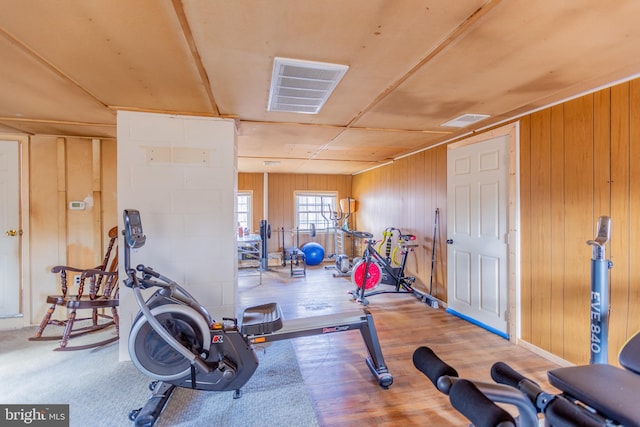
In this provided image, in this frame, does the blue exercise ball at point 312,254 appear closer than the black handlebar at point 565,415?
No

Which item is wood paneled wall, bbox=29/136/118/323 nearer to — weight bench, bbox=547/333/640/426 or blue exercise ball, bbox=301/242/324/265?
blue exercise ball, bbox=301/242/324/265

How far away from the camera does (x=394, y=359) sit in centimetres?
265

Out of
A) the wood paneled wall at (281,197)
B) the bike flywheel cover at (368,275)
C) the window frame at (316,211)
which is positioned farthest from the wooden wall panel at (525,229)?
the wood paneled wall at (281,197)

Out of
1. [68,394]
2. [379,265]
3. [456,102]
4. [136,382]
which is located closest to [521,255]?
[456,102]

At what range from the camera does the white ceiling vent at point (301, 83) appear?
1.87m

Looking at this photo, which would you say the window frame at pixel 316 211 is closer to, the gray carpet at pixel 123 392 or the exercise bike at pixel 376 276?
the exercise bike at pixel 376 276

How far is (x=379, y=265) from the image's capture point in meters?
4.65

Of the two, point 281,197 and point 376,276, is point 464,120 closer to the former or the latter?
point 376,276

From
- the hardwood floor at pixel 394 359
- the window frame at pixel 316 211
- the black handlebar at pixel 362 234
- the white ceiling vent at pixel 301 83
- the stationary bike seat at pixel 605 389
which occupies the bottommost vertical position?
the hardwood floor at pixel 394 359

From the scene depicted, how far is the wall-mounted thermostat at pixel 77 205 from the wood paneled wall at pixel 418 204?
15.3ft

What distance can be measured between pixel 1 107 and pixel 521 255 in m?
5.09

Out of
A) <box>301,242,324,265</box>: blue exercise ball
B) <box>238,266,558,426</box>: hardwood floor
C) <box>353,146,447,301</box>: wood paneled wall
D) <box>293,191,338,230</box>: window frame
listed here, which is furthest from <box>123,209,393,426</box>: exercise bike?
<box>293,191,338,230</box>: window frame

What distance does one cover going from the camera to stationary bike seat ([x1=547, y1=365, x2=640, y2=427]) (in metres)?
1.11

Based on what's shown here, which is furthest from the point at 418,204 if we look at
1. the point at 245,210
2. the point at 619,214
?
the point at 245,210
